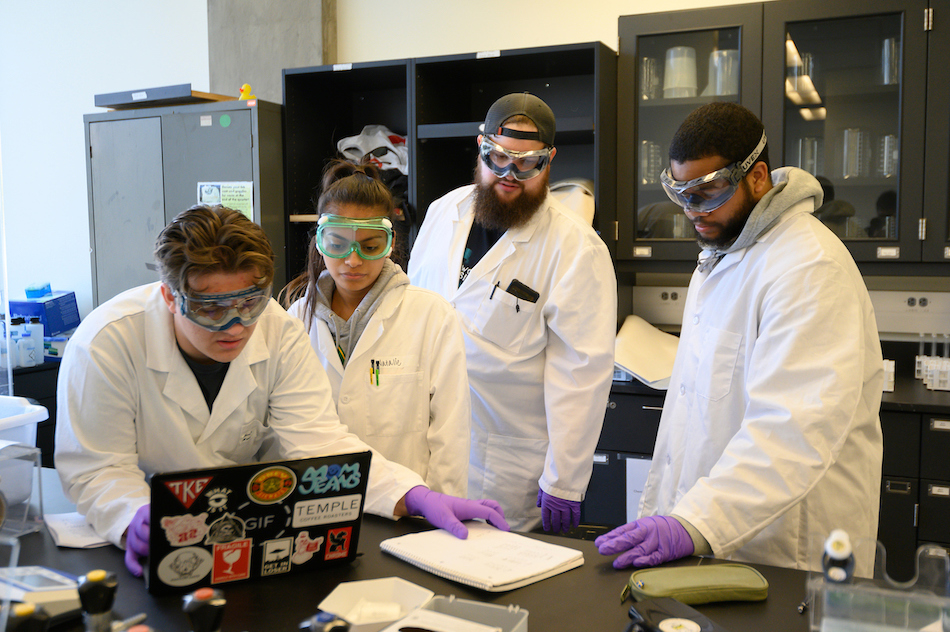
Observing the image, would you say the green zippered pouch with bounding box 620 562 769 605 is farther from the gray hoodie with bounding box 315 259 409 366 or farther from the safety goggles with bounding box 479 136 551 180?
the safety goggles with bounding box 479 136 551 180

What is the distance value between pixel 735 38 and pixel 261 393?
2.25 m

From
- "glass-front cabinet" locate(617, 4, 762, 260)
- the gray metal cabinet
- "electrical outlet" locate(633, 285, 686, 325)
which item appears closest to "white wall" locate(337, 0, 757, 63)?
"glass-front cabinet" locate(617, 4, 762, 260)

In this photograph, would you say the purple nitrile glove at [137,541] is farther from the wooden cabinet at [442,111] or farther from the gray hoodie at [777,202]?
the wooden cabinet at [442,111]

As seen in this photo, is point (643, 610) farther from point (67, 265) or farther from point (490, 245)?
point (67, 265)

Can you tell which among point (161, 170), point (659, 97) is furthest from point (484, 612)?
point (161, 170)

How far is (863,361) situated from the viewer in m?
1.34

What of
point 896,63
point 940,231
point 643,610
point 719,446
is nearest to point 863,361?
point 719,446

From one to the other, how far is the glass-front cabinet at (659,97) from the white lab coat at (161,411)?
174 cm

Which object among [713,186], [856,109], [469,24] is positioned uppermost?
[469,24]

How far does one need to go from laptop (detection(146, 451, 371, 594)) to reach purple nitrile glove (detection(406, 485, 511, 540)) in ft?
0.63

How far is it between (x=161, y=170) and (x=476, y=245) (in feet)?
5.81

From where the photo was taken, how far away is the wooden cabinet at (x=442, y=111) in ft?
9.39

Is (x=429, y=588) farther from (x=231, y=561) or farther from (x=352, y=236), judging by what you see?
(x=352, y=236)

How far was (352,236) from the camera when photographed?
177 centimetres
